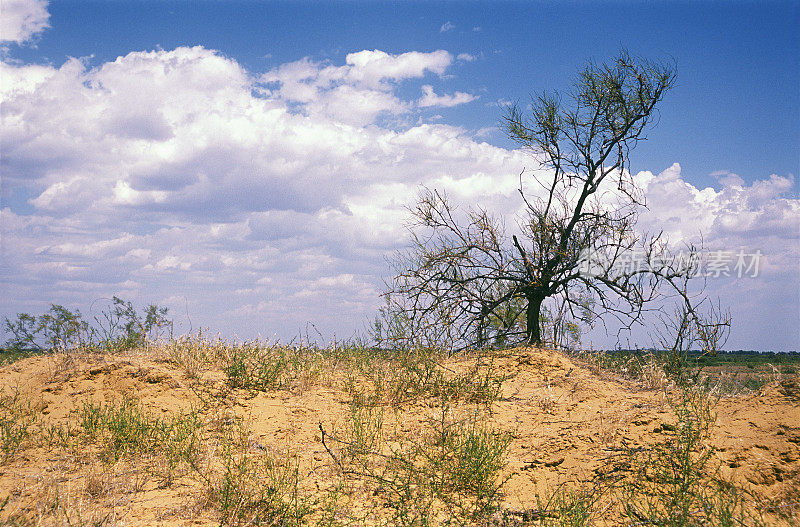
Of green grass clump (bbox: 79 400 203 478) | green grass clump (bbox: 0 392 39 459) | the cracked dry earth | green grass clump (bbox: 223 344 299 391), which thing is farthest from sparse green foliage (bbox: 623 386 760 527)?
green grass clump (bbox: 0 392 39 459)

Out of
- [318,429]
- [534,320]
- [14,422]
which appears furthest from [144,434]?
[534,320]

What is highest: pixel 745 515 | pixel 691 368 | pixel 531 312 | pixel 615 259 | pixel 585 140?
pixel 585 140

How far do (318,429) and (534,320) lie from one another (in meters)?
6.12

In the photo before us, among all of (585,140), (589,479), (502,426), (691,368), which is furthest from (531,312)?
(589,479)

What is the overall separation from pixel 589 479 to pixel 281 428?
Answer: 11.4 feet

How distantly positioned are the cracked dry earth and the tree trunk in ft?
7.85

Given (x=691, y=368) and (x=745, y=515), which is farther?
(x=691, y=368)

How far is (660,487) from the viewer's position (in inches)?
176

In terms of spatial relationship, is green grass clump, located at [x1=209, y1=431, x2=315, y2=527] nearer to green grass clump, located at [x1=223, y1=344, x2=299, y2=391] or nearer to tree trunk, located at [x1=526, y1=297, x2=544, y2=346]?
green grass clump, located at [x1=223, y1=344, x2=299, y2=391]

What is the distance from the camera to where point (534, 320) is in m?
10.7

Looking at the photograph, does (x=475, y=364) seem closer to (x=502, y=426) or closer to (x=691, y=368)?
(x=502, y=426)

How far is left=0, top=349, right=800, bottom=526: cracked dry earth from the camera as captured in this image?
4383 mm

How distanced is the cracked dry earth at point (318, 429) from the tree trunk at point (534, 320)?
239 centimetres

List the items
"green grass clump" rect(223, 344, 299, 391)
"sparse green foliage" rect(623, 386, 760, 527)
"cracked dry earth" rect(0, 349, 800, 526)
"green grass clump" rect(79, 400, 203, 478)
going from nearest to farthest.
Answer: "sparse green foliage" rect(623, 386, 760, 527) < "cracked dry earth" rect(0, 349, 800, 526) < "green grass clump" rect(79, 400, 203, 478) < "green grass clump" rect(223, 344, 299, 391)
